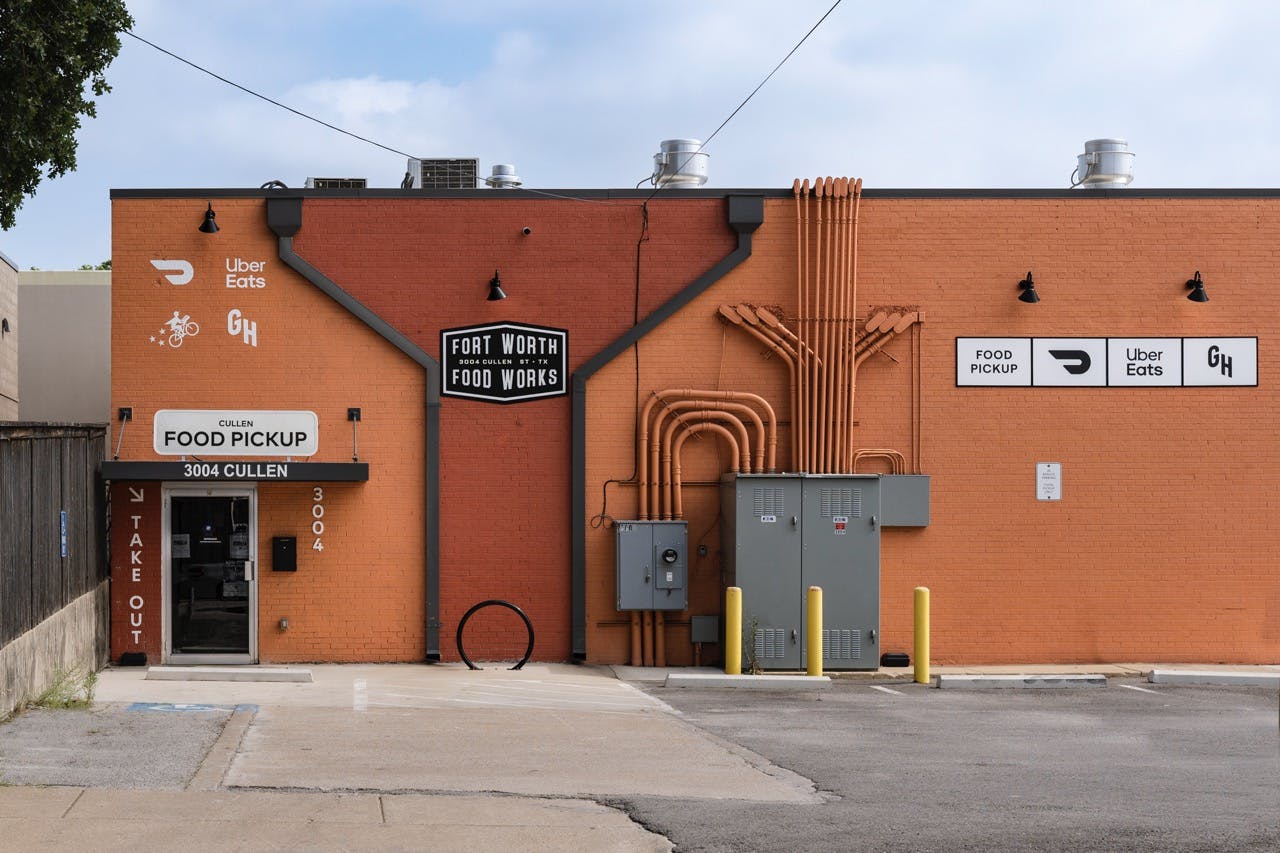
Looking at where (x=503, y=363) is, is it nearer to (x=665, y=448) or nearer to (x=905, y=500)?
(x=665, y=448)

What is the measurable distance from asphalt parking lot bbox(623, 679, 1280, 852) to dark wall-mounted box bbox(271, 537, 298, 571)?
5.06 m

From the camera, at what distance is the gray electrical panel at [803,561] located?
16.4 m

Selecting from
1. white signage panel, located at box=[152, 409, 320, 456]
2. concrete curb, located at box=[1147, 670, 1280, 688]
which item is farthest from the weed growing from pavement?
concrete curb, located at box=[1147, 670, 1280, 688]

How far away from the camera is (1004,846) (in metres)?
7.82

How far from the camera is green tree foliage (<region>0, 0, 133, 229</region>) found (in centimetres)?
1753

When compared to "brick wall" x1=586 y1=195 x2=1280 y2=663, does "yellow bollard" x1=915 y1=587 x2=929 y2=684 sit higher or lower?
lower

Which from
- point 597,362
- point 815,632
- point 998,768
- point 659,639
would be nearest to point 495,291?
point 597,362

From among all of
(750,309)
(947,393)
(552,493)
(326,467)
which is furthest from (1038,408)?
(326,467)

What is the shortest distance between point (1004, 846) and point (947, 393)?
34.0ft

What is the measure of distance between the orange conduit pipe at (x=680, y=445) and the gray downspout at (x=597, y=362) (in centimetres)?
114

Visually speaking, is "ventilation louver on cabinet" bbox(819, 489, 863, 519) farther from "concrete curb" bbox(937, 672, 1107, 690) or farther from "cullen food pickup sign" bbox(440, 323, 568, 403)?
"cullen food pickup sign" bbox(440, 323, 568, 403)

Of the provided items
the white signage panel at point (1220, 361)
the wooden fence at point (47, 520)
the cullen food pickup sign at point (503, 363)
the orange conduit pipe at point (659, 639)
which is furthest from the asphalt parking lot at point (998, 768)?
the wooden fence at point (47, 520)

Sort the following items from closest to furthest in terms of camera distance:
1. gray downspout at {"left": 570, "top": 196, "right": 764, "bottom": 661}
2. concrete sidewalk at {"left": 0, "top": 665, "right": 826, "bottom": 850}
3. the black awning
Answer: concrete sidewalk at {"left": 0, "top": 665, "right": 826, "bottom": 850}
the black awning
gray downspout at {"left": 570, "top": 196, "right": 764, "bottom": 661}

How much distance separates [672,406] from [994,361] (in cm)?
425
